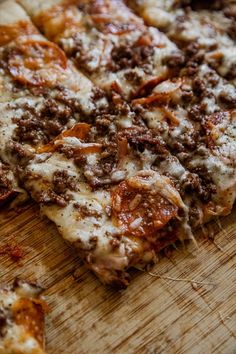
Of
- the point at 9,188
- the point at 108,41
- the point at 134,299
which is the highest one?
the point at 108,41

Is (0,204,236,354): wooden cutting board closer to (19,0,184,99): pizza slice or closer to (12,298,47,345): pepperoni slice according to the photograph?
(12,298,47,345): pepperoni slice

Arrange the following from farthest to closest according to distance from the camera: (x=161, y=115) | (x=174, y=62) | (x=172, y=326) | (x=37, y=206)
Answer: (x=174, y=62) < (x=161, y=115) < (x=37, y=206) < (x=172, y=326)

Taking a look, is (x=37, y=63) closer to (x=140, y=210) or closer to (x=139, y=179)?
(x=139, y=179)

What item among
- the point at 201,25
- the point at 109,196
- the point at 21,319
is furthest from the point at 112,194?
the point at 201,25

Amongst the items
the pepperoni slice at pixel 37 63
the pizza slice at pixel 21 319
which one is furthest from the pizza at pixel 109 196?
the pepperoni slice at pixel 37 63

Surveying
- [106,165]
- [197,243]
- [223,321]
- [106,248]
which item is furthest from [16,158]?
[223,321]

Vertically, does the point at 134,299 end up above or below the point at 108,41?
below

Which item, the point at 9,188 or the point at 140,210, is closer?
the point at 140,210

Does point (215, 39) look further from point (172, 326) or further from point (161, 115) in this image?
point (172, 326)
